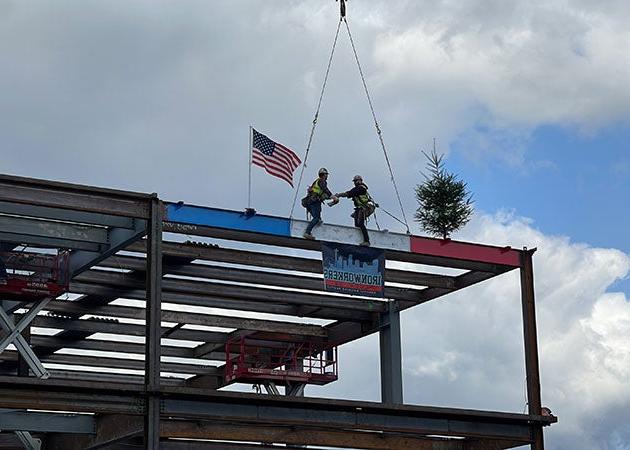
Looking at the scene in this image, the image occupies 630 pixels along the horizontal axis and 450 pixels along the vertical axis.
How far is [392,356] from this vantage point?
42.9m

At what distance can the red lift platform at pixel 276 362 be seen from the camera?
4231 centimetres

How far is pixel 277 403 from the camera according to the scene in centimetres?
3212

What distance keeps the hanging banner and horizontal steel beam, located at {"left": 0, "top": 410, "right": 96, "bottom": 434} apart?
8.20 m

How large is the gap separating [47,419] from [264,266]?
26.9 feet

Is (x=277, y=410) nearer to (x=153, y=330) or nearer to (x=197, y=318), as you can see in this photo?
(x=153, y=330)

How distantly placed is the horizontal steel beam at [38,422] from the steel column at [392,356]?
1325 centimetres

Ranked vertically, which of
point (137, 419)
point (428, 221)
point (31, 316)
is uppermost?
point (428, 221)

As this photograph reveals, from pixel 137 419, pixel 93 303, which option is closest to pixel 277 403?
pixel 137 419

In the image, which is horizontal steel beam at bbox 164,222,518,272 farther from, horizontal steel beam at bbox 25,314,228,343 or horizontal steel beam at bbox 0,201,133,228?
horizontal steel beam at bbox 25,314,228,343

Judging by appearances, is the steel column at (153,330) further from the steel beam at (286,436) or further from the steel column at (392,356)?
the steel column at (392,356)

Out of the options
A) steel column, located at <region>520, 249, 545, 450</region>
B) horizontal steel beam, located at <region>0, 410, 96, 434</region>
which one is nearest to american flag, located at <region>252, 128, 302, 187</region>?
steel column, located at <region>520, 249, 545, 450</region>

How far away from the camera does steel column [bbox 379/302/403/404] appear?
4281 centimetres

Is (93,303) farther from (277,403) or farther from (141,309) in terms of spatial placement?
(277,403)

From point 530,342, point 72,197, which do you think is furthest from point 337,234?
point 72,197
